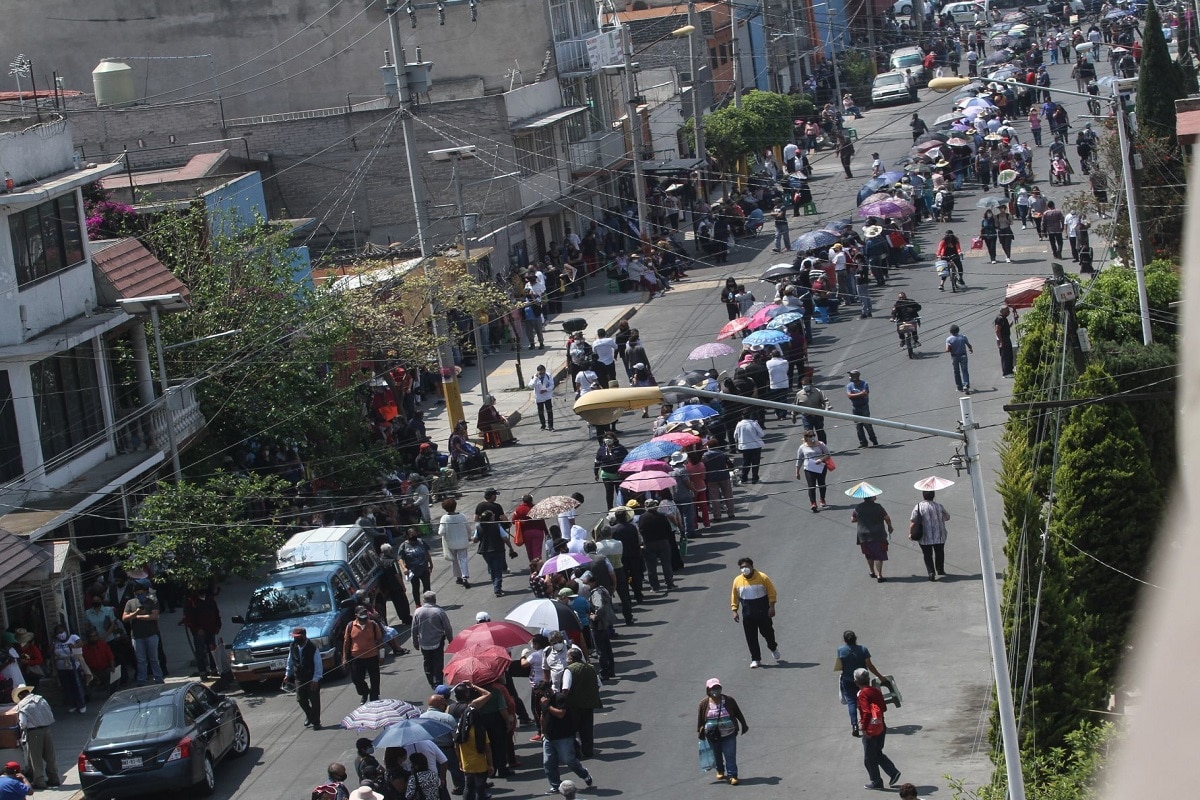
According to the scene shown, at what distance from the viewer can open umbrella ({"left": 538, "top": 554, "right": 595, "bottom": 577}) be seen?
20125mm

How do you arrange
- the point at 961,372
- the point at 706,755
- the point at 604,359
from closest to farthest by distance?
the point at 706,755, the point at 961,372, the point at 604,359

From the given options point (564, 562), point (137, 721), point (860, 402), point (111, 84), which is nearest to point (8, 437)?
point (137, 721)

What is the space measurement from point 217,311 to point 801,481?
10.9 meters

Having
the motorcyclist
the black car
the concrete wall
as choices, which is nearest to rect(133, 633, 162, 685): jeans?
the black car

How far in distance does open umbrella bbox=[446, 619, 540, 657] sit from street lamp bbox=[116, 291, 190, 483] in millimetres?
8458

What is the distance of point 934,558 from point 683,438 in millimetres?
5410

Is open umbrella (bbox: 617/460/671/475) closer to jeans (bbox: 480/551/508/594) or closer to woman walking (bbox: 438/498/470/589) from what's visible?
jeans (bbox: 480/551/508/594)

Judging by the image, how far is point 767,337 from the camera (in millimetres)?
30531

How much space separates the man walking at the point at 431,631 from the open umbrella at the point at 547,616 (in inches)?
43.6

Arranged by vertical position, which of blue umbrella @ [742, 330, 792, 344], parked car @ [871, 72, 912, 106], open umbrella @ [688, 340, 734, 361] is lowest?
open umbrella @ [688, 340, 734, 361]

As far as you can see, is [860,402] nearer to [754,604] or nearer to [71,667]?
[754,604]

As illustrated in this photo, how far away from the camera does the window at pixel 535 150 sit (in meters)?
48.4

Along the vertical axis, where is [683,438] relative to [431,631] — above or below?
above

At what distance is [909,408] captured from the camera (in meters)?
29.4
